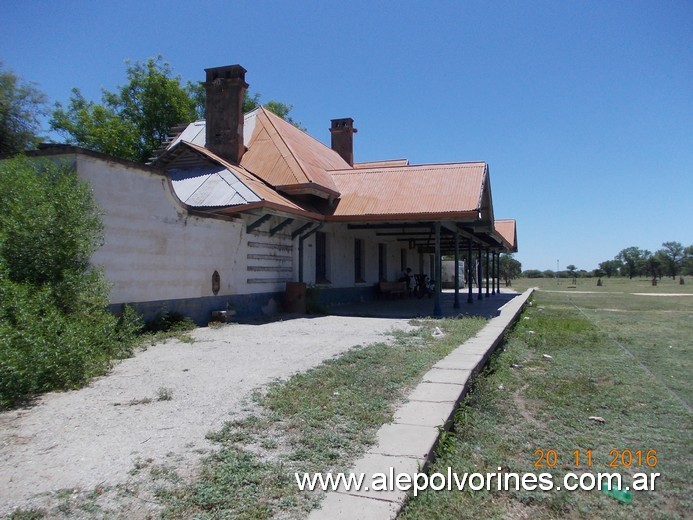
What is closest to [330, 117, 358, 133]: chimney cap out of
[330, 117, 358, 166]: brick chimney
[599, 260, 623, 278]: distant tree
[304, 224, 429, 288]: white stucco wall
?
[330, 117, 358, 166]: brick chimney

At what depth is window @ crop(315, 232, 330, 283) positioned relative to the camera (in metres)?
17.0

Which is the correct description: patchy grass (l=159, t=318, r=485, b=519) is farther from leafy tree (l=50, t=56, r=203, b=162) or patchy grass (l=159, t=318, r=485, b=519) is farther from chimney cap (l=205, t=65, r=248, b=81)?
leafy tree (l=50, t=56, r=203, b=162)

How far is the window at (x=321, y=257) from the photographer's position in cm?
1703

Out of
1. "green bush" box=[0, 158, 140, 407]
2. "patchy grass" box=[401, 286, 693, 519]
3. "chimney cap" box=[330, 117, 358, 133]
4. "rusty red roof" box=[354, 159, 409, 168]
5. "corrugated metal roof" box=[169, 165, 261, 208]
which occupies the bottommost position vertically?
"patchy grass" box=[401, 286, 693, 519]

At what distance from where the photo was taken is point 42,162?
27.2ft

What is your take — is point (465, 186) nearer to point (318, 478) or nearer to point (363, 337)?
point (363, 337)

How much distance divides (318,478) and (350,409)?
1439 mm

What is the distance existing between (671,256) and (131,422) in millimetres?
95162

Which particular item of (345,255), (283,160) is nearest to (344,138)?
(345,255)

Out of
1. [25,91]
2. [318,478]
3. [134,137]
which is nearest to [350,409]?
[318,478]

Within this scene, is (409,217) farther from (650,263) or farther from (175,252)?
(650,263)

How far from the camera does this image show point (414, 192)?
1576 centimetres

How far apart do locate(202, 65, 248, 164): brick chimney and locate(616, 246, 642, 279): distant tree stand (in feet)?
260

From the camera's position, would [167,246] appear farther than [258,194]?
No
